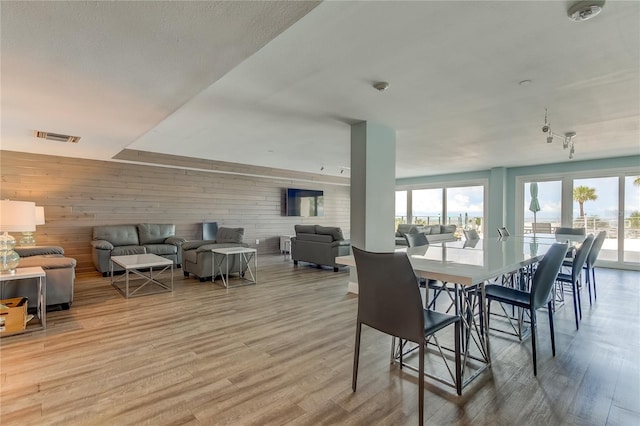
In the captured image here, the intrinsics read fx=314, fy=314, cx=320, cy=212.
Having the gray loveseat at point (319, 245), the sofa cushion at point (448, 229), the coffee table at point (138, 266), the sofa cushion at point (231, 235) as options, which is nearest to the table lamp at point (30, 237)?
the coffee table at point (138, 266)

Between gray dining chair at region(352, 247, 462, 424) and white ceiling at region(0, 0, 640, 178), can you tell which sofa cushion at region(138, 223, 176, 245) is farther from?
gray dining chair at region(352, 247, 462, 424)

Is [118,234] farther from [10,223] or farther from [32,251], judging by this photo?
[10,223]

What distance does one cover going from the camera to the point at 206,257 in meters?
5.06

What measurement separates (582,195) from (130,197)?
9.92 m

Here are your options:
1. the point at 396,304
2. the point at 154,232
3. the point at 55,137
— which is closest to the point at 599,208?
the point at 396,304

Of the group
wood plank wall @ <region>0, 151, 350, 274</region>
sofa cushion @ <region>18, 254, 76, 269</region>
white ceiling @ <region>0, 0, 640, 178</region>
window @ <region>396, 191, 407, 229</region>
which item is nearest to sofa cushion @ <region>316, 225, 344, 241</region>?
white ceiling @ <region>0, 0, 640, 178</region>

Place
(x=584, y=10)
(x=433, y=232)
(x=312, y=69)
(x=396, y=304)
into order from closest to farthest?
(x=396, y=304) < (x=584, y=10) < (x=312, y=69) < (x=433, y=232)

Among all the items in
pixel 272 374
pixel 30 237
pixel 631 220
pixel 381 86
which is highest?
pixel 381 86

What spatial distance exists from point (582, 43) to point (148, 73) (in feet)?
10.3

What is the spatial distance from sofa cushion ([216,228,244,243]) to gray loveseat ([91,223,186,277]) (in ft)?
3.30

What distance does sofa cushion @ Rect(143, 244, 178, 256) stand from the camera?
597cm

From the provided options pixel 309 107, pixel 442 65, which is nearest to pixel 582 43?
pixel 442 65

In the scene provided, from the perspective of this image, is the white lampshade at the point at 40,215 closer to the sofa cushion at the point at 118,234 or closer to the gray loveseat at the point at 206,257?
the sofa cushion at the point at 118,234

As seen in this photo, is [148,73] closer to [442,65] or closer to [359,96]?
[359,96]
